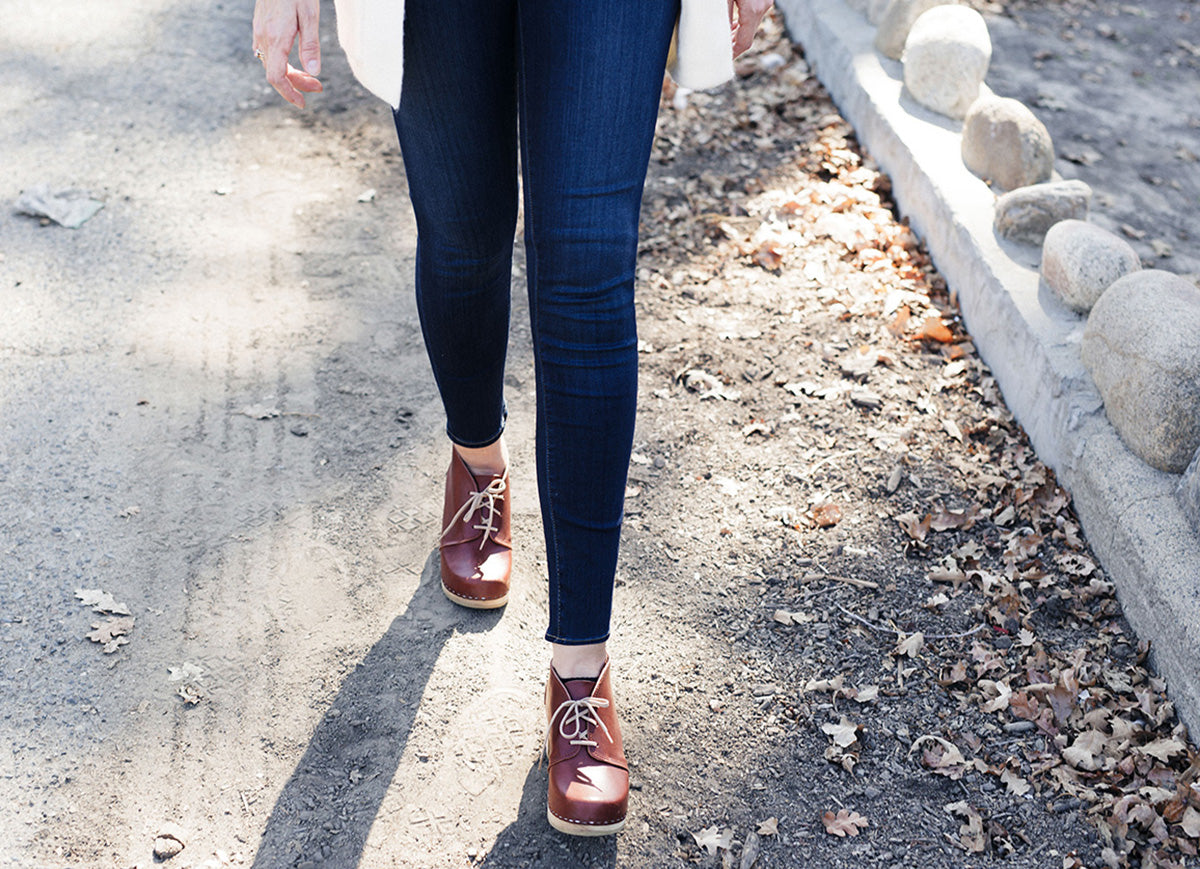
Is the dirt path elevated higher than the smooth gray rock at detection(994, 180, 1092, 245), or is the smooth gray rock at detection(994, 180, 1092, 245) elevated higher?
the smooth gray rock at detection(994, 180, 1092, 245)

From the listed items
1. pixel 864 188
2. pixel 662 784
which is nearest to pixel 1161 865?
pixel 662 784

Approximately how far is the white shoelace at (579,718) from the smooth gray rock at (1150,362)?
58.2 inches

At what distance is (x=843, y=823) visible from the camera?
6.61ft

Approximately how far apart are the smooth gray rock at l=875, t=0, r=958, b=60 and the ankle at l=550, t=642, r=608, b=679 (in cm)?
336

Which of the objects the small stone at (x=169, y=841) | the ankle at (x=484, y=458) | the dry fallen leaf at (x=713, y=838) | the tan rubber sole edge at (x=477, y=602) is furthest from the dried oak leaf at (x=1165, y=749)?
the small stone at (x=169, y=841)

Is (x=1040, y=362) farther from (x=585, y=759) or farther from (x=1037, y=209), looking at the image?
(x=585, y=759)

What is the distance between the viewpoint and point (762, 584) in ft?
8.41

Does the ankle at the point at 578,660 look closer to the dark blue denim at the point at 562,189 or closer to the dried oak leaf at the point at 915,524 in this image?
the dark blue denim at the point at 562,189

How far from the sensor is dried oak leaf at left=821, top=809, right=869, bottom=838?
78.9 inches

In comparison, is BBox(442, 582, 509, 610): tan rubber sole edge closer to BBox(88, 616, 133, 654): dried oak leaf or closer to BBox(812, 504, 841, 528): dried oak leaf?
BBox(88, 616, 133, 654): dried oak leaf

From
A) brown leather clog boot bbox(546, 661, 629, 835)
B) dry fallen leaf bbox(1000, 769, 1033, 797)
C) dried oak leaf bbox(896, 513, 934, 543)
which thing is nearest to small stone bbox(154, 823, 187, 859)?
brown leather clog boot bbox(546, 661, 629, 835)

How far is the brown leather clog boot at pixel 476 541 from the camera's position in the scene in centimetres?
237

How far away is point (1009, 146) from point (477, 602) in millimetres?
2442

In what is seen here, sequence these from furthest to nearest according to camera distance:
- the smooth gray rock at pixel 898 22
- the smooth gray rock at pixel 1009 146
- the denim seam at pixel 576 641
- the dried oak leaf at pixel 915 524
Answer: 1. the smooth gray rock at pixel 898 22
2. the smooth gray rock at pixel 1009 146
3. the dried oak leaf at pixel 915 524
4. the denim seam at pixel 576 641
